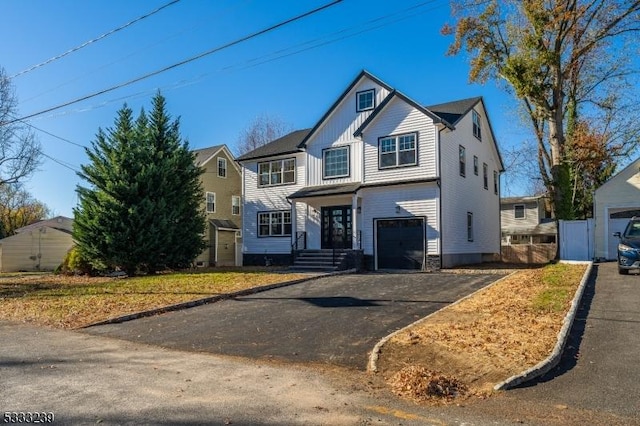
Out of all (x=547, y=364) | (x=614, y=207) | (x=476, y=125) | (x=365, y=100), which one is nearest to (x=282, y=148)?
(x=365, y=100)

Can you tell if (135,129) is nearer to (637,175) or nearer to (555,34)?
(555,34)

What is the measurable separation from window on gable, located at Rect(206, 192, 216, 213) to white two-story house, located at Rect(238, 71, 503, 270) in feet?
23.9

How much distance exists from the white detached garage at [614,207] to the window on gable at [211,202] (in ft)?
79.7

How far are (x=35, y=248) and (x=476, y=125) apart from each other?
35.5 meters

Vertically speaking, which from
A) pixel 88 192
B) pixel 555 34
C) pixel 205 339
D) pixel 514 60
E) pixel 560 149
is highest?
pixel 555 34

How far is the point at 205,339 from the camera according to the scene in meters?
8.69

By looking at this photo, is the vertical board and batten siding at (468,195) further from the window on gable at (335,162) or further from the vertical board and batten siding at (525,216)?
the vertical board and batten siding at (525,216)

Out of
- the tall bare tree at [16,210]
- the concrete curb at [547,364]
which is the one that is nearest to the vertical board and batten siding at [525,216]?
the concrete curb at [547,364]

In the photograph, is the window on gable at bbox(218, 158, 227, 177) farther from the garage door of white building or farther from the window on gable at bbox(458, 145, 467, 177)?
the garage door of white building

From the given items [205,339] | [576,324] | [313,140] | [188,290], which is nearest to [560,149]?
[313,140]

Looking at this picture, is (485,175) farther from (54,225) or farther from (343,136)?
(54,225)

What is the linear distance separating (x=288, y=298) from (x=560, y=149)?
1666cm

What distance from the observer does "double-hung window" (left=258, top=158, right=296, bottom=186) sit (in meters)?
25.8

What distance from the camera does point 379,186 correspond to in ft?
69.6
